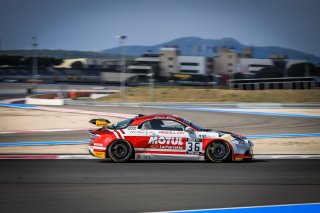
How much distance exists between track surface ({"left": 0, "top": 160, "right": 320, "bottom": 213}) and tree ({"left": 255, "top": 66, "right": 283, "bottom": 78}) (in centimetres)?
9700

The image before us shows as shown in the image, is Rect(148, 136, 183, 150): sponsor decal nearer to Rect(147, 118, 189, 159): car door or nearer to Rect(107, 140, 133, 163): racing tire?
Rect(147, 118, 189, 159): car door

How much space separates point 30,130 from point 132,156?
10155mm

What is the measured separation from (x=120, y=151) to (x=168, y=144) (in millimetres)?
1084

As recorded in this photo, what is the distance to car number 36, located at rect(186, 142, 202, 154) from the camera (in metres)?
11.0

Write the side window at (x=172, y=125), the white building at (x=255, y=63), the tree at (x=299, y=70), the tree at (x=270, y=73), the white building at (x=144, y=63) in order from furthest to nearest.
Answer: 1. the white building at (x=255, y=63)
2. the white building at (x=144, y=63)
3. the tree at (x=299, y=70)
4. the tree at (x=270, y=73)
5. the side window at (x=172, y=125)

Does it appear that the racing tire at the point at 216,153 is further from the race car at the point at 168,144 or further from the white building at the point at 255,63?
the white building at the point at 255,63

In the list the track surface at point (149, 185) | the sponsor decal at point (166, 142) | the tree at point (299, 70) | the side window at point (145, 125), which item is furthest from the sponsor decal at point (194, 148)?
the tree at point (299, 70)

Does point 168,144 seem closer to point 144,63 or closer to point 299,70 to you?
point 299,70

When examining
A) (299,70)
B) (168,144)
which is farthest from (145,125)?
(299,70)

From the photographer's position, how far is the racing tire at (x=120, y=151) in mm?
11102

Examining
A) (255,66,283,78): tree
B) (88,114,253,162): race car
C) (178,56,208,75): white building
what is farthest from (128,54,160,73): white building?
(88,114,253,162): race car

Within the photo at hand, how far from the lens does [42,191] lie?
7902 mm

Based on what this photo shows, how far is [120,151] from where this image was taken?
11156 millimetres

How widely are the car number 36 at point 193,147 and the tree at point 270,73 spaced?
318 ft
